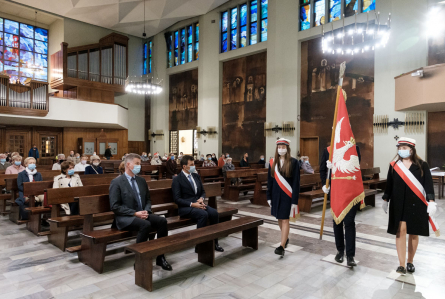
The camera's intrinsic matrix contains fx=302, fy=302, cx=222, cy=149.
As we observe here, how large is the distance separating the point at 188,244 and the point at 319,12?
47.2 feet

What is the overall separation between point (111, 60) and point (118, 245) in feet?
59.0

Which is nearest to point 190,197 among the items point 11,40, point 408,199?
point 408,199

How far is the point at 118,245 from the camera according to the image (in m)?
4.55

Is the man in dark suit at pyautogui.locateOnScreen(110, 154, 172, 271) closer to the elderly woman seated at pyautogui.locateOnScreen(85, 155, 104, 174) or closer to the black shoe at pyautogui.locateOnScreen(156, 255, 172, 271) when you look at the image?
the black shoe at pyautogui.locateOnScreen(156, 255, 172, 271)

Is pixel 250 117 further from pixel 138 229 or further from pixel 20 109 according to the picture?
pixel 138 229

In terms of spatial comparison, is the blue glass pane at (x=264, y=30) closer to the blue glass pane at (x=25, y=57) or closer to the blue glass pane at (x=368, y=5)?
the blue glass pane at (x=368, y=5)

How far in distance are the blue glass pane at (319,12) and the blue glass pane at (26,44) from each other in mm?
17104

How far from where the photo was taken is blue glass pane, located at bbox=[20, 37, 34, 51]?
18547mm

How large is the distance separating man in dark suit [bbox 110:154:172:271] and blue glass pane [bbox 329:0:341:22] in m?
13.2

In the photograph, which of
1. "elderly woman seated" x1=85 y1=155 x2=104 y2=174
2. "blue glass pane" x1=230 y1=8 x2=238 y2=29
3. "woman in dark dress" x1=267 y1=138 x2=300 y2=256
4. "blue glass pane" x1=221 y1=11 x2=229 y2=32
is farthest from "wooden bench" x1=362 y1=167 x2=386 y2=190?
"blue glass pane" x1=221 y1=11 x2=229 y2=32

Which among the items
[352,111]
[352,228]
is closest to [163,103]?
[352,111]

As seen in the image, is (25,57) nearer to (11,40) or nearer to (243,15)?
(11,40)

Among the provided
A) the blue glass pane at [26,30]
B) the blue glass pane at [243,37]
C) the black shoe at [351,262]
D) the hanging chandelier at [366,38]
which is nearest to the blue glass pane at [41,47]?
the blue glass pane at [26,30]

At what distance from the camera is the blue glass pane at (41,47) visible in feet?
63.1
